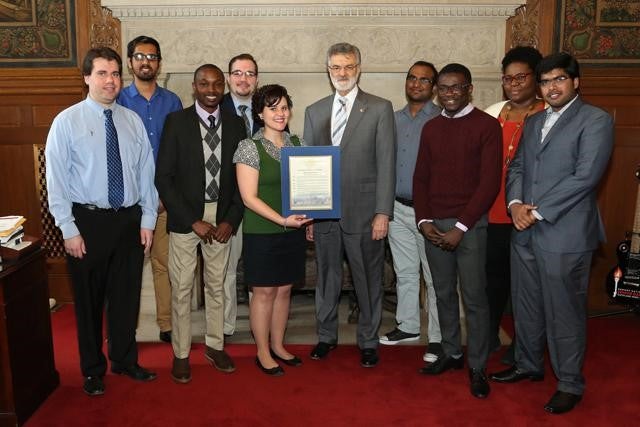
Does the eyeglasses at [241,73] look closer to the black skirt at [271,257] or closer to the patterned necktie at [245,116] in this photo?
the patterned necktie at [245,116]

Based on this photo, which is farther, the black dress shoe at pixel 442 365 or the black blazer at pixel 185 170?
the black dress shoe at pixel 442 365

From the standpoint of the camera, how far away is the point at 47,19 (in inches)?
183


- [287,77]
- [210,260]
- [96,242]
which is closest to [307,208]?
[210,260]

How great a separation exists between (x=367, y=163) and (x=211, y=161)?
88 centimetres

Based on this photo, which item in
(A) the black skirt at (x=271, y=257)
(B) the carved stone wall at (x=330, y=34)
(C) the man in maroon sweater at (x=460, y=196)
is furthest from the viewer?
(B) the carved stone wall at (x=330, y=34)

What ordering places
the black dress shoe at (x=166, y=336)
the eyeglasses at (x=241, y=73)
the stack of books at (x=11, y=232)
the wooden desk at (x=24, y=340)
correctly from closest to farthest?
the wooden desk at (x=24, y=340) < the stack of books at (x=11, y=232) < the eyeglasses at (x=241, y=73) < the black dress shoe at (x=166, y=336)

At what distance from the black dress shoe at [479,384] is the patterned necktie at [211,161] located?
5.69 ft

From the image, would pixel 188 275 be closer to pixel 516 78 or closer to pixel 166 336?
pixel 166 336

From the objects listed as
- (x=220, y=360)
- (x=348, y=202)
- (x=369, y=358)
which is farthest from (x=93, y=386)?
(x=348, y=202)

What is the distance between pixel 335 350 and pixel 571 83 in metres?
2.13

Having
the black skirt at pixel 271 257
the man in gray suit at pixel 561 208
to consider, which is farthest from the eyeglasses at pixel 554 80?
the black skirt at pixel 271 257

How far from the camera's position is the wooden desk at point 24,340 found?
290 centimetres

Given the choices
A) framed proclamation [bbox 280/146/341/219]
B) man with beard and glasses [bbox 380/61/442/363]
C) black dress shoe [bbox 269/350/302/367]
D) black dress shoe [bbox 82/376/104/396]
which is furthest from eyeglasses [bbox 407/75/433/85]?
black dress shoe [bbox 82/376/104/396]

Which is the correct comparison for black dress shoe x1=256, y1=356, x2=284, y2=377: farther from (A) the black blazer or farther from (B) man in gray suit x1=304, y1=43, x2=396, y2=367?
(A) the black blazer
